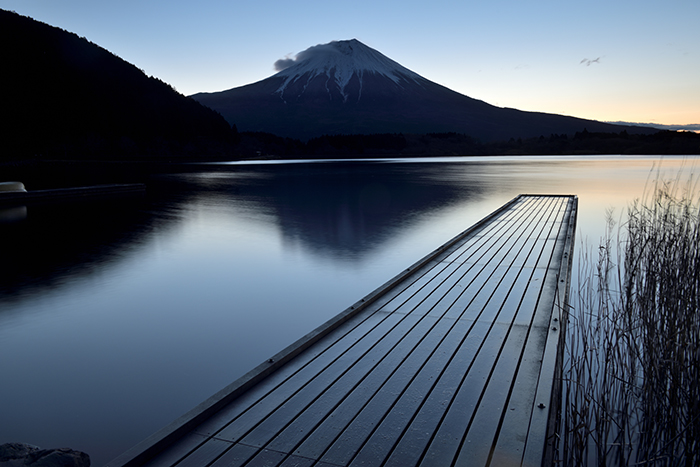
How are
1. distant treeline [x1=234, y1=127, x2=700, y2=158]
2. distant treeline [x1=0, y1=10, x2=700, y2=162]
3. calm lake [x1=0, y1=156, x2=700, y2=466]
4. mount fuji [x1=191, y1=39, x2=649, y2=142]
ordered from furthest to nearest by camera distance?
mount fuji [x1=191, y1=39, x2=649, y2=142] → distant treeline [x1=234, y1=127, x2=700, y2=158] → distant treeline [x1=0, y1=10, x2=700, y2=162] → calm lake [x1=0, y1=156, x2=700, y2=466]

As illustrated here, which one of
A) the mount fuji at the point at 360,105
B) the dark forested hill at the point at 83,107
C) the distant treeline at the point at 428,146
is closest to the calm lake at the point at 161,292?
the dark forested hill at the point at 83,107

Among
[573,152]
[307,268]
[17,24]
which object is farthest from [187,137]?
[307,268]

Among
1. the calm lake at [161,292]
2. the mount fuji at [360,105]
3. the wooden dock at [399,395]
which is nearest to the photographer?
the wooden dock at [399,395]

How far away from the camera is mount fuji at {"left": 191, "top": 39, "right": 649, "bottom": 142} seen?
322 ft

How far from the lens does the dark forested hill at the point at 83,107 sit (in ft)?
163

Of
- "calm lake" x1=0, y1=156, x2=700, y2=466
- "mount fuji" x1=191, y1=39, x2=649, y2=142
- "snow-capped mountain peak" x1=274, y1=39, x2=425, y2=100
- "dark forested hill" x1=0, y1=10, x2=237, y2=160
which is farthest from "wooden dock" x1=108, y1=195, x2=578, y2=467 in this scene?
"snow-capped mountain peak" x1=274, y1=39, x2=425, y2=100

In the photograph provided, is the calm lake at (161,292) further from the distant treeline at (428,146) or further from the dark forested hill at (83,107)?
the distant treeline at (428,146)

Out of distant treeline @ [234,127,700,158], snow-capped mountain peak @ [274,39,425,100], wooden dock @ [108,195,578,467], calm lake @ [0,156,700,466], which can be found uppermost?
snow-capped mountain peak @ [274,39,425,100]

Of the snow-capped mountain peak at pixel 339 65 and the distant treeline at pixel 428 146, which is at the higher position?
the snow-capped mountain peak at pixel 339 65

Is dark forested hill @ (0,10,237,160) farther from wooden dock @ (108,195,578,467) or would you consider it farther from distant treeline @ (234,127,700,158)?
wooden dock @ (108,195,578,467)

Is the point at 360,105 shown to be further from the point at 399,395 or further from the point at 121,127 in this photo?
the point at 399,395

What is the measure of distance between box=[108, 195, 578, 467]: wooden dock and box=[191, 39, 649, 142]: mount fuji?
91.4 metres

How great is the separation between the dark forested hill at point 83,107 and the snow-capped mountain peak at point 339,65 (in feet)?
197

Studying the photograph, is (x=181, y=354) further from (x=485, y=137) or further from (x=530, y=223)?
(x=485, y=137)
